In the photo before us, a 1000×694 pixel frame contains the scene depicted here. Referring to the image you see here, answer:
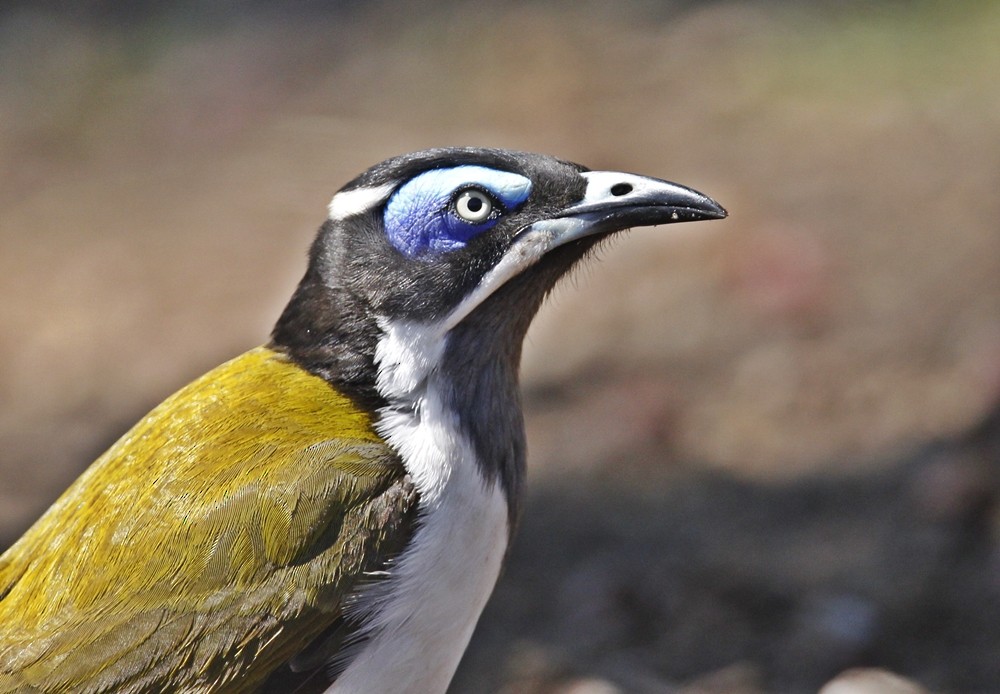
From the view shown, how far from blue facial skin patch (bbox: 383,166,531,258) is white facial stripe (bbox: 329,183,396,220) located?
0.06m

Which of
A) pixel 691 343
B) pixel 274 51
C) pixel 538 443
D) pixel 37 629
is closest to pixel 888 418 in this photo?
pixel 691 343

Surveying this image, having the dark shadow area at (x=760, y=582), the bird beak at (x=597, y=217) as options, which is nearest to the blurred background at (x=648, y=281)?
the dark shadow area at (x=760, y=582)

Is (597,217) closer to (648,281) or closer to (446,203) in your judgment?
(446,203)

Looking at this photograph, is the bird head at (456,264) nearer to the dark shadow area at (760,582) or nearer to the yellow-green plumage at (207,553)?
the yellow-green plumage at (207,553)

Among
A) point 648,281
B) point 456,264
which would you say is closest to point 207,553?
point 456,264

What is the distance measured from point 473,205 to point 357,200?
369mm

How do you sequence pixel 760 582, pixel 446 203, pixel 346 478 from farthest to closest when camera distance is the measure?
pixel 760 582, pixel 446 203, pixel 346 478

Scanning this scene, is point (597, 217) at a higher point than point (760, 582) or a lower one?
higher

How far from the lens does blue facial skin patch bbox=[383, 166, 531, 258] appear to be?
362 cm

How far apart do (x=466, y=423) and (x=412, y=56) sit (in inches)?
296

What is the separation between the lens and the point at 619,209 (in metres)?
3.63

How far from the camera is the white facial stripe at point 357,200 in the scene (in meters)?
3.71

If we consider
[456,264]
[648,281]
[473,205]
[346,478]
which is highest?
[473,205]

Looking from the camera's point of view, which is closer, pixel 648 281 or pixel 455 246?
pixel 455 246
